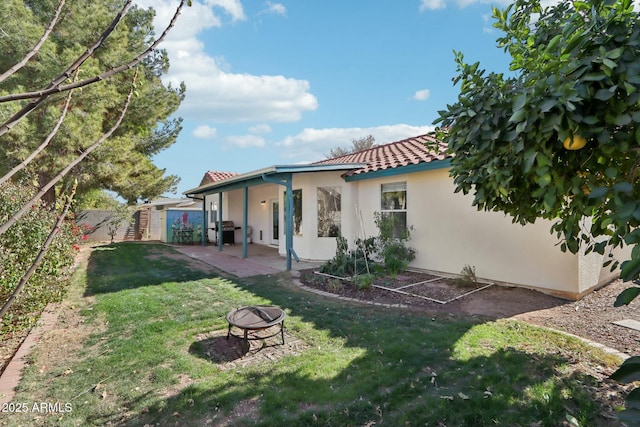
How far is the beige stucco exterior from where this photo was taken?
22.1ft

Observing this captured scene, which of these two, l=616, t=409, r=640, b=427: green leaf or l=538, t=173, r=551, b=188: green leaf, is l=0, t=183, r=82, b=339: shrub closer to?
l=538, t=173, r=551, b=188: green leaf

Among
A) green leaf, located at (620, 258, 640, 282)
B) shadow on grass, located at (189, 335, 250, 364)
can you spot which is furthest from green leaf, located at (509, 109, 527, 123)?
shadow on grass, located at (189, 335, 250, 364)

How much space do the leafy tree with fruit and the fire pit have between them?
3117 millimetres

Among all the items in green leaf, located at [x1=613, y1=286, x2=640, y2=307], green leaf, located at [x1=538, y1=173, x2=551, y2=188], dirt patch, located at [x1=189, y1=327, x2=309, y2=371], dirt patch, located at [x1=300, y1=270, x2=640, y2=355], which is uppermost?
green leaf, located at [x1=538, y1=173, x2=551, y2=188]

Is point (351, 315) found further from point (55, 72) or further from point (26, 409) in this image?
point (55, 72)

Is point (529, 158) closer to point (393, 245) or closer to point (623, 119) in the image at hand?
point (623, 119)

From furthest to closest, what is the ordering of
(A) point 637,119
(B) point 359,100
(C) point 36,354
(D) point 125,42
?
(B) point 359,100 → (D) point 125,42 → (C) point 36,354 → (A) point 637,119

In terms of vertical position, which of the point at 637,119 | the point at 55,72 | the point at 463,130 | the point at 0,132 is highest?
the point at 55,72

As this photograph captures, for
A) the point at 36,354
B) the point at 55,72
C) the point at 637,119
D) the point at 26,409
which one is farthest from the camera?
the point at 55,72

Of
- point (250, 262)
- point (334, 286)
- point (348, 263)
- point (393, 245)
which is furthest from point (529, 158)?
point (250, 262)

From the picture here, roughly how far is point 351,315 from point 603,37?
481 cm

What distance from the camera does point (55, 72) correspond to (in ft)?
34.8

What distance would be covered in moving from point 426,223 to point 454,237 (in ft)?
2.76

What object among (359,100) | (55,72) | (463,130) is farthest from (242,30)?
(359,100)
